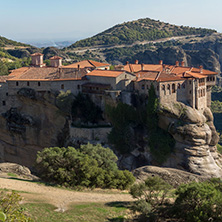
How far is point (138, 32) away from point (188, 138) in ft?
441

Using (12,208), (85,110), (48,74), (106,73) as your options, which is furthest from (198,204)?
(48,74)

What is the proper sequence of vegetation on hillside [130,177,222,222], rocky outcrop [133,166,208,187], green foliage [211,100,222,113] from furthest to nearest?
green foliage [211,100,222,113] → rocky outcrop [133,166,208,187] → vegetation on hillside [130,177,222,222]

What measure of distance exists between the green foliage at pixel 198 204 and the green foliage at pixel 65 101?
86.8ft

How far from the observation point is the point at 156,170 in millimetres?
36844

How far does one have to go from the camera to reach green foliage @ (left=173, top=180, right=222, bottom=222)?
70.1 feet

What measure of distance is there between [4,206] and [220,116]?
3244 inches

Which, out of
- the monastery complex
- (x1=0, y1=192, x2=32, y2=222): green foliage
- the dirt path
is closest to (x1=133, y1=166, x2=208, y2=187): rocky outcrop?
the dirt path

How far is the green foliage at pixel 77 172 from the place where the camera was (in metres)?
30.4

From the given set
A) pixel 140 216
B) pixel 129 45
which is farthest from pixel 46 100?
pixel 129 45

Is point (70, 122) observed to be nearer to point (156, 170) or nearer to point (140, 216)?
point (156, 170)

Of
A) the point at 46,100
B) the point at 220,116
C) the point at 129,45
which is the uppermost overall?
the point at 129,45

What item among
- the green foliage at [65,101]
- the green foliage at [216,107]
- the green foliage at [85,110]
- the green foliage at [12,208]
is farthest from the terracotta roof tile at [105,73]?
the green foliage at [216,107]

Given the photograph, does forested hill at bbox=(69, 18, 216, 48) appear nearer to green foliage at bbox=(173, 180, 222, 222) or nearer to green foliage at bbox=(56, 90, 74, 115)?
green foliage at bbox=(56, 90, 74, 115)

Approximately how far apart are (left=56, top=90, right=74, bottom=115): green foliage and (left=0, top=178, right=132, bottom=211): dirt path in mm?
19350
